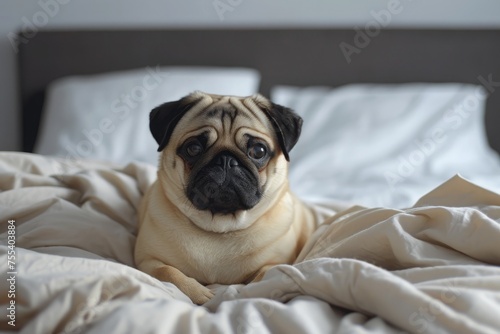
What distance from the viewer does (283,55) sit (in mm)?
2988

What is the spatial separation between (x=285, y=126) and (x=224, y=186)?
22 cm

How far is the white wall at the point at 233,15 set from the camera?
120 inches

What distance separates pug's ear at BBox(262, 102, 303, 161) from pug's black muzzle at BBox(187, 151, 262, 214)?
0.11m

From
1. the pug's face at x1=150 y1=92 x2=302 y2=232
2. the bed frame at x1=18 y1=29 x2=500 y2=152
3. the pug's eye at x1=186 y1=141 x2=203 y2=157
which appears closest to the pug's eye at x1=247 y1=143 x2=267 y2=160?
the pug's face at x1=150 y1=92 x2=302 y2=232

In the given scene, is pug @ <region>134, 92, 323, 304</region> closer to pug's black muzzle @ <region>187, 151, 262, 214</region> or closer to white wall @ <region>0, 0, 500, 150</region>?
pug's black muzzle @ <region>187, 151, 262, 214</region>

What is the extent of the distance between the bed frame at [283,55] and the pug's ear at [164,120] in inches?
65.4

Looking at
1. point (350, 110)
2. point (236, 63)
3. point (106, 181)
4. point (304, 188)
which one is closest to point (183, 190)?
point (106, 181)

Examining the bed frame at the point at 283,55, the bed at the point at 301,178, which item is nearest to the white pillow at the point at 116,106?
the bed at the point at 301,178

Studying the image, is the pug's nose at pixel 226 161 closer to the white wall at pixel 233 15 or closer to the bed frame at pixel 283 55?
the bed frame at pixel 283 55

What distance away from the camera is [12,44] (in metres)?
3.05

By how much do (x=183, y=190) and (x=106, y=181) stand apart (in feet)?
1.27

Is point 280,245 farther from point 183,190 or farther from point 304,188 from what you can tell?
point 304,188

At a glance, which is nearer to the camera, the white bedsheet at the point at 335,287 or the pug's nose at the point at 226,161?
the white bedsheet at the point at 335,287

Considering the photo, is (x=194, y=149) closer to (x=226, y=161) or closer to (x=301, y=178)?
(x=226, y=161)
